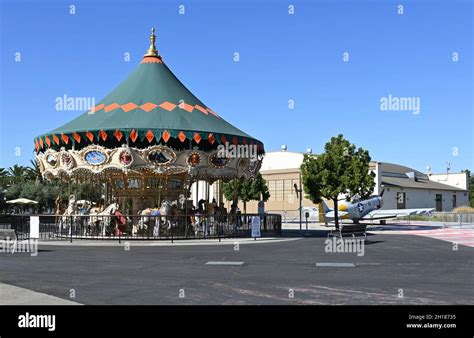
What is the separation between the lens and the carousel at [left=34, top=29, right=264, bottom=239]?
28.6 meters

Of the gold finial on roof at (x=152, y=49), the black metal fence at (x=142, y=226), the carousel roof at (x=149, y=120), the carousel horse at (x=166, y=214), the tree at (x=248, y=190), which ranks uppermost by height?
the gold finial on roof at (x=152, y=49)

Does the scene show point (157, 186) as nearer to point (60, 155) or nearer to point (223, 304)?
point (60, 155)

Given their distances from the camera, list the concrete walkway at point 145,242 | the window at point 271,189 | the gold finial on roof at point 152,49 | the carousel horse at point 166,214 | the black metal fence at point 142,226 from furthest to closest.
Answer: the window at point 271,189
the gold finial on roof at point 152,49
the black metal fence at point 142,226
the carousel horse at point 166,214
the concrete walkway at point 145,242

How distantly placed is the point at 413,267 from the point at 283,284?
18.5 feet

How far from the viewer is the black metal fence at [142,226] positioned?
1105 inches

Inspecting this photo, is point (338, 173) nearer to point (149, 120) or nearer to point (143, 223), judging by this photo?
point (149, 120)

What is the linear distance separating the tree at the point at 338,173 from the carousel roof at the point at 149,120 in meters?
9.78

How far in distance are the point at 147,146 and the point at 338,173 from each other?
56.5 feet

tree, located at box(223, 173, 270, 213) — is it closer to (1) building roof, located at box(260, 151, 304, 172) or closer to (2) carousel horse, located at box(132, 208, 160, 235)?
(1) building roof, located at box(260, 151, 304, 172)

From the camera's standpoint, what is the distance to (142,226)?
93.0 ft

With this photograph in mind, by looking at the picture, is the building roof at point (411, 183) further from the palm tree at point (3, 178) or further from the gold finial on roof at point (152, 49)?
the palm tree at point (3, 178)

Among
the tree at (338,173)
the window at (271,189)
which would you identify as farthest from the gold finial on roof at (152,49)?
the window at (271,189)
